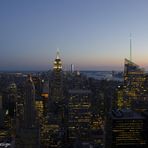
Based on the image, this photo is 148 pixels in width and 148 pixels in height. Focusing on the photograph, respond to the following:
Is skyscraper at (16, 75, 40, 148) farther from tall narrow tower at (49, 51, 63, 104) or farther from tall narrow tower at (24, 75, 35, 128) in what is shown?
tall narrow tower at (49, 51, 63, 104)

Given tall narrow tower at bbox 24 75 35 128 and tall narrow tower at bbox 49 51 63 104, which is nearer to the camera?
tall narrow tower at bbox 24 75 35 128

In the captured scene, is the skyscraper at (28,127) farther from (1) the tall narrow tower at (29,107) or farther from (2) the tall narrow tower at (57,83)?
(2) the tall narrow tower at (57,83)

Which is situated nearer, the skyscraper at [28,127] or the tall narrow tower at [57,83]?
the skyscraper at [28,127]

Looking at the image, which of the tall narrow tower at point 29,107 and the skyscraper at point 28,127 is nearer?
the skyscraper at point 28,127

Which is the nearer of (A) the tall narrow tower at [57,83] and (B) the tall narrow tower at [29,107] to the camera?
(B) the tall narrow tower at [29,107]

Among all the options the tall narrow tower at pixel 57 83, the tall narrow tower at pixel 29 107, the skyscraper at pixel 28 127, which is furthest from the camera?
the tall narrow tower at pixel 57 83

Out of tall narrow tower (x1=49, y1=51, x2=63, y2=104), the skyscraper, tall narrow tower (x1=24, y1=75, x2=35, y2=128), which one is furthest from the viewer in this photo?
tall narrow tower (x1=49, y1=51, x2=63, y2=104)

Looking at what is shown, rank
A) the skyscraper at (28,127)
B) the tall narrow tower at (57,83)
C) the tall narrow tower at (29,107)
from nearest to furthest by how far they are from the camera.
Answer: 1. the skyscraper at (28,127)
2. the tall narrow tower at (29,107)
3. the tall narrow tower at (57,83)

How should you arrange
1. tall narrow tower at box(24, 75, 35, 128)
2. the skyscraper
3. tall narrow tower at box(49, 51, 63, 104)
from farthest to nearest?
tall narrow tower at box(49, 51, 63, 104) < tall narrow tower at box(24, 75, 35, 128) < the skyscraper

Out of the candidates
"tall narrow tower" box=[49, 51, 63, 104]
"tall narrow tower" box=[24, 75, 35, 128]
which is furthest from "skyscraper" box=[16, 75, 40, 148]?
"tall narrow tower" box=[49, 51, 63, 104]

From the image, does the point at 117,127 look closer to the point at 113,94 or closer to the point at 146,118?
the point at 146,118

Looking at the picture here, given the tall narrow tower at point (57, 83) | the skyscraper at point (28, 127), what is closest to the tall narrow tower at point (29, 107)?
the skyscraper at point (28, 127)
